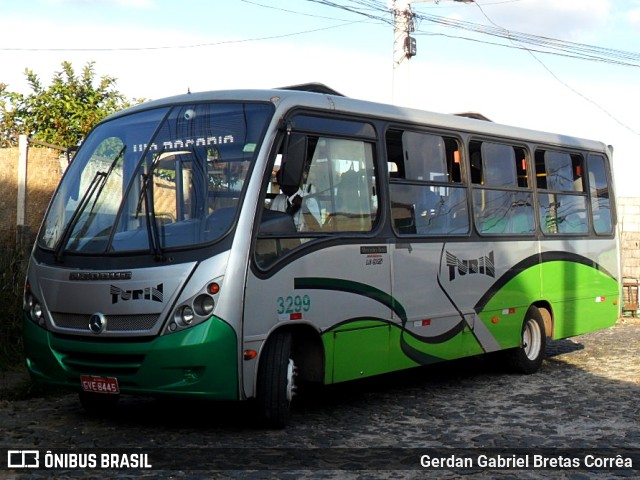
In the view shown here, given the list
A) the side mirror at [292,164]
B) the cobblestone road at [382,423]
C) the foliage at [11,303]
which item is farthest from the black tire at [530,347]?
the foliage at [11,303]

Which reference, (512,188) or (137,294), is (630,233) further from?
(137,294)

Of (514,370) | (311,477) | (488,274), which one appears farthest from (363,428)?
(514,370)

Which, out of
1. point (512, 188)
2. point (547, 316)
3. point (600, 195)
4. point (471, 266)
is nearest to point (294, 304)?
point (471, 266)

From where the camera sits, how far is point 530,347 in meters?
11.6

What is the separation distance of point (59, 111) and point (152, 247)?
10.0 metres

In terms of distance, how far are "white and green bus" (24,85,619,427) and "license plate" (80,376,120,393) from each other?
16 mm

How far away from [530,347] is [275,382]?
16.3 feet

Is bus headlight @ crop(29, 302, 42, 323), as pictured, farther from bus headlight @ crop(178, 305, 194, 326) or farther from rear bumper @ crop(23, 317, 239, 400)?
bus headlight @ crop(178, 305, 194, 326)

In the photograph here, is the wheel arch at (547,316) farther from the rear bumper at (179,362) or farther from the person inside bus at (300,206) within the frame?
the rear bumper at (179,362)

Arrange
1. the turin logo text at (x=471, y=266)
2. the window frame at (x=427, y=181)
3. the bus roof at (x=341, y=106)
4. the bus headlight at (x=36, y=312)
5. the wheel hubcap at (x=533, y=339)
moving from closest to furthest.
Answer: the bus headlight at (x=36, y=312) < the bus roof at (x=341, y=106) < the window frame at (x=427, y=181) < the turin logo text at (x=471, y=266) < the wheel hubcap at (x=533, y=339)

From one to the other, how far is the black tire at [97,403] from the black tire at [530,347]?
5023mm

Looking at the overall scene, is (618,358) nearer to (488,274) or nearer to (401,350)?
(488,274)

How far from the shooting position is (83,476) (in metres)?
6.39

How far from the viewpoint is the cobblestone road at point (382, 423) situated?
22.6 feet
